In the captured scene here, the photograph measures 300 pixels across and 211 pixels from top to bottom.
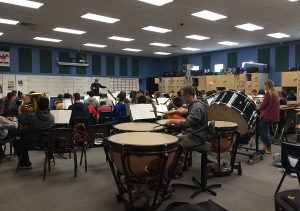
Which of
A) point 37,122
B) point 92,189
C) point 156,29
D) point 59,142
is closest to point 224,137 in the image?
point 92,189

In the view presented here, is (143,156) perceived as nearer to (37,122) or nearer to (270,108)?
(37,122)

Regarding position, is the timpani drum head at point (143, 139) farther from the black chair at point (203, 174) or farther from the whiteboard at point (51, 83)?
the whiteboard at point (51, 83)

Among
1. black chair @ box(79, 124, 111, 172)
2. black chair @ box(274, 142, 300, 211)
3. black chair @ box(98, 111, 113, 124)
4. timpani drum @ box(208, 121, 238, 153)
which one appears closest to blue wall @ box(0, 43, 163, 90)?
black chair @ box(98, 111, 113, 124)

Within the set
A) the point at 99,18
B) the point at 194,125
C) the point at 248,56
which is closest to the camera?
the point at 194,125

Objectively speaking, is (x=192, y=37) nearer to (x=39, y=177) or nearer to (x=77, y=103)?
(x=77, y=103)

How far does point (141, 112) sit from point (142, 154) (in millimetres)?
2122

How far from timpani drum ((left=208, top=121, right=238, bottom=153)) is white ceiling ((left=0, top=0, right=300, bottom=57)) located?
376 centimetres

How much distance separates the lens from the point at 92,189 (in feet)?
12.1

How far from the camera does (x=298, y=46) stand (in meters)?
11.5

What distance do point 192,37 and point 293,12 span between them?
413cm

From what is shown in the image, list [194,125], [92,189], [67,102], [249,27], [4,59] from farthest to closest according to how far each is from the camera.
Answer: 1. [4,59]
2. [249,27]
3. [67,102]
4. [92,189]
5. [194,125]

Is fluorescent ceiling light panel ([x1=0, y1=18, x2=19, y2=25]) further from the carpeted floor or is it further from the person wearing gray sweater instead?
the person wearing gray sweater

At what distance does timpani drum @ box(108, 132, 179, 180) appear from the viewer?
103 inches

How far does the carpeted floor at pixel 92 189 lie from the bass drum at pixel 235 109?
79cm
